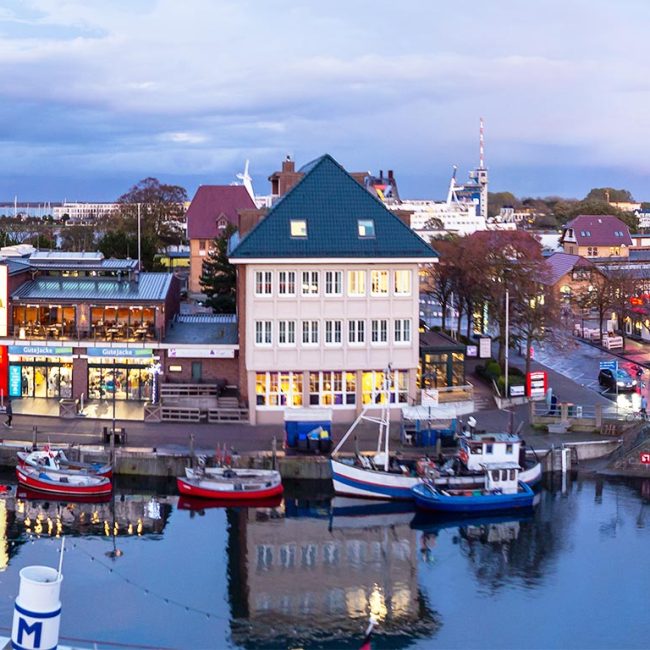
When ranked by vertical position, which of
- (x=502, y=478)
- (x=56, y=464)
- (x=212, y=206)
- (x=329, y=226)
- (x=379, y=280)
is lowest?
(x=502, y=478)

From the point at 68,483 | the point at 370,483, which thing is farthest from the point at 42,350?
the point at 370,483

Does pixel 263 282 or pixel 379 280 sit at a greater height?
pixel 379 280

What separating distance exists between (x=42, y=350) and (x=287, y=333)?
13.3 meters

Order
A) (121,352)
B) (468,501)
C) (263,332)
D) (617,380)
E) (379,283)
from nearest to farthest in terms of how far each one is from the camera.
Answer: (468,501) → (263,332) → (379,283) → (121,352) → (617,380)

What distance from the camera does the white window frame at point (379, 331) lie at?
2019 inches

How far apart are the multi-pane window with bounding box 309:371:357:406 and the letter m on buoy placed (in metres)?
34.2

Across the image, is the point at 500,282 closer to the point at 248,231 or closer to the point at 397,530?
the point at 248,231

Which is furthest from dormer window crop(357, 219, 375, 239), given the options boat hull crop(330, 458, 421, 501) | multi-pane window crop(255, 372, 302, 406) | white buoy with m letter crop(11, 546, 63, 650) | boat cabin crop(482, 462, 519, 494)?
white buoy with m letter crop(11, 546, 63, 650)

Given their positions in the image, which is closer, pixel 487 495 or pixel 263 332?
pixel 487 495

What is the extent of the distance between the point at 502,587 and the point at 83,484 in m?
18.4

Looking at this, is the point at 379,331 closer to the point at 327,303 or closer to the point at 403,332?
the point at 403,332

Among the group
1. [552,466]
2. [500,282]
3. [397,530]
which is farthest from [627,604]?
[500,282]

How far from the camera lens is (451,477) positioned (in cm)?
4328

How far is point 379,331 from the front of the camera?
51.4 meters
